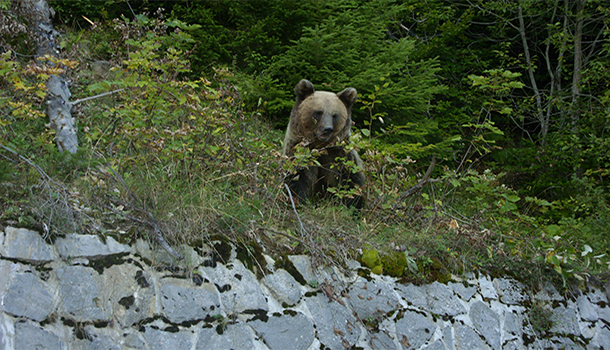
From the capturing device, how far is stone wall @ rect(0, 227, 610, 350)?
2.90 meters

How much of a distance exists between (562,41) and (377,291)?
8.55 meters

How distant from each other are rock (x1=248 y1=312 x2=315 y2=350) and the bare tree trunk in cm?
233

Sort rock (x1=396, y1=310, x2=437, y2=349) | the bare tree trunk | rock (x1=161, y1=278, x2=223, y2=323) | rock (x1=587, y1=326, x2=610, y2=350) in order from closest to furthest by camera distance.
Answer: rock (x1=161, y1=278, x2=223, y2=323) < rock (x1=396, y1=310, x2=437, y2=349) < the bare tree trunk < rock (x1=587, y1=326, x2=610, y2=350)

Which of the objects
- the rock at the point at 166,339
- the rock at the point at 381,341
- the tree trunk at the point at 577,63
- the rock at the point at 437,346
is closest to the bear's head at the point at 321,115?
the rock at the point at 381,341

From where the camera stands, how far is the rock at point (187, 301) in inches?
129

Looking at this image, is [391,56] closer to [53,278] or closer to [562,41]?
[562,41]

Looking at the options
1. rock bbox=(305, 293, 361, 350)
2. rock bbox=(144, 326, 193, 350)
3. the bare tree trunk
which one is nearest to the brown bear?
rock bbox=(305, 293, 361, 350)

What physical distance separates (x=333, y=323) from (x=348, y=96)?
268cm

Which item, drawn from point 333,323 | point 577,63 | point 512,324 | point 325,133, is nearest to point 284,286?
point 333,323

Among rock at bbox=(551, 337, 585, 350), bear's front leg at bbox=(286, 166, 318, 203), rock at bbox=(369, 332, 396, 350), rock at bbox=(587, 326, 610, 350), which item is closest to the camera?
rock at bbox=(369, 332, 396, 350)

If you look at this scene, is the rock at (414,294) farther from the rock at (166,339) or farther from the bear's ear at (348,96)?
the bear's ear at (348,96)

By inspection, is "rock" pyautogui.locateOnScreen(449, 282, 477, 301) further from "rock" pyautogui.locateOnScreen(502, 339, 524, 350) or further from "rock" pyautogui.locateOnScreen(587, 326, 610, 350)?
"rock" pyautogui.locateOnScreen(587, 326, 610, 350)

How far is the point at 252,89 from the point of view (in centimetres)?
764

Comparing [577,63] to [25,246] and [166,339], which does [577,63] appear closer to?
[166,339]
